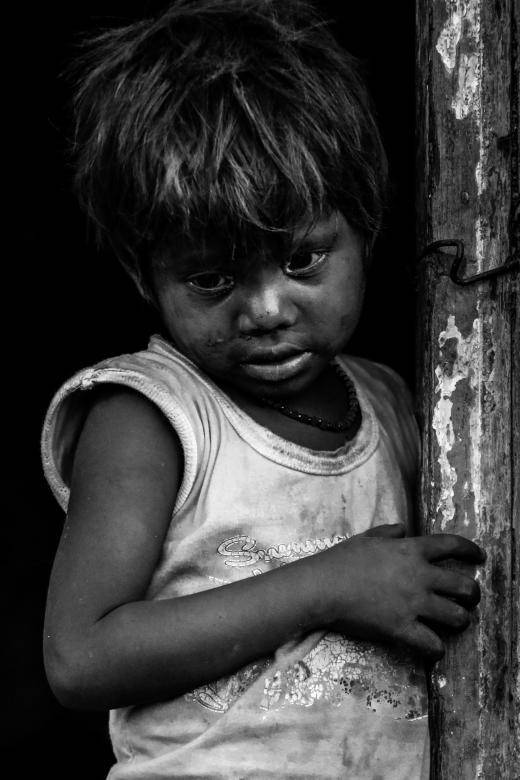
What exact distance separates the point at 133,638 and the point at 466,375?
0.57 m

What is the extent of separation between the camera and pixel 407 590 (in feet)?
4.95

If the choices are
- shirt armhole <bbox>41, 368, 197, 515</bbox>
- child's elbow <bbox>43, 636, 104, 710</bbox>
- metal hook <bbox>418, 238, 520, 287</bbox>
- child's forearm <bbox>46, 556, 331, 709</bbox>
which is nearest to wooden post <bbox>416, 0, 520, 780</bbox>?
metal hook <bbox>418, 238, 520, 287</bbox>

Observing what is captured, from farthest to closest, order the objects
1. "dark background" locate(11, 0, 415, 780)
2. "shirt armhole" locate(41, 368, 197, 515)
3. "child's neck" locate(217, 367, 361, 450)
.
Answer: "dark background" locate(11, 0, 415, 780) → "child's neck" locate(217, 367, 361, 450) → "shirt armhole" locate(41, 368, 197, 515)

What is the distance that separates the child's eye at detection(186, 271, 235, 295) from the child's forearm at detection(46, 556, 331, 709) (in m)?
0.40

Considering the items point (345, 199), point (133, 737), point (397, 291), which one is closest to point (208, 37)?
point (345, 199)

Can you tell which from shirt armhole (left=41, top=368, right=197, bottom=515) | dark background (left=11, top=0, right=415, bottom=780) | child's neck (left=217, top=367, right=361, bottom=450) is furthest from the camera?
dark background (left=11, top=0, right=415, bottom=780)

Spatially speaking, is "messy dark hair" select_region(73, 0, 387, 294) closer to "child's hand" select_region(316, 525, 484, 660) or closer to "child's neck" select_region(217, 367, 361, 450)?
"child's neck" select_region(217, 367, 361, 450)

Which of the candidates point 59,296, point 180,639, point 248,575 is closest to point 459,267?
point 248,575

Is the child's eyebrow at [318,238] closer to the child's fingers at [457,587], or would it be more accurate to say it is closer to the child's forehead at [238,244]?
the child's forehead at [238,244]

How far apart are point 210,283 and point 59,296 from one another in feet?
5.13

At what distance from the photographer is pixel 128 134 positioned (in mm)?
1562

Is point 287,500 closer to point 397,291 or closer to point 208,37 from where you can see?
point 208,37

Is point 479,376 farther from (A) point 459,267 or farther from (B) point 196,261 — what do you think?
(B) point 196,261

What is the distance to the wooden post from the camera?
1.49m
